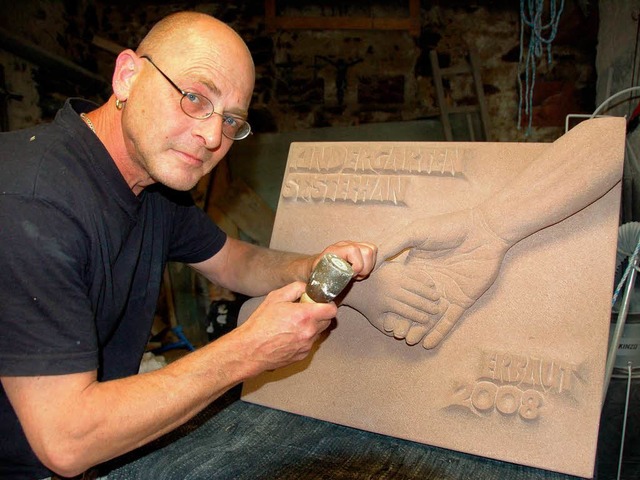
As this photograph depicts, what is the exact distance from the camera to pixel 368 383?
175cm

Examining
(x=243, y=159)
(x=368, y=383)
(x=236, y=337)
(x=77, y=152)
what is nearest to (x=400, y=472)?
(x=368, y=383)

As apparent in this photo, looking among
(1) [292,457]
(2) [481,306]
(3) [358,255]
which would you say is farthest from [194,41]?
(1) [292,457]

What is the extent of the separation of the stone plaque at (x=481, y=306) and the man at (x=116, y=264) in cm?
27

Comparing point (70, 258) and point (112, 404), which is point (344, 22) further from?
point (112, 404)

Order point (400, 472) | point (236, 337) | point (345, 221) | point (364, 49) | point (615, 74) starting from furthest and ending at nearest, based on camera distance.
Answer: point (364, 49), point (615, 74), point (345, 221), point (400, 472), point (236, 337)

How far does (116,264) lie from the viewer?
1490 mm

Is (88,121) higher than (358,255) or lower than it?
higher

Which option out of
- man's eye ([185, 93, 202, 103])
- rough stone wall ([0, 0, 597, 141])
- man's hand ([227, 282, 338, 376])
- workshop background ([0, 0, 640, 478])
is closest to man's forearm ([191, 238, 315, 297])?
man's hand ([227, 282, 338, 376])

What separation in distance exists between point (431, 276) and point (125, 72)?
3.68 feet

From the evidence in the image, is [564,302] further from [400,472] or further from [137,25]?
[137,25]

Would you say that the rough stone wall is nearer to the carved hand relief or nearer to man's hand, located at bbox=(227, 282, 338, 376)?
the carved hand relief

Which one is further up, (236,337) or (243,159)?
(243,159)

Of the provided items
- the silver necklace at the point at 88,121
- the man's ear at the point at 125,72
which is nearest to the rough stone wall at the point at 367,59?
the silver necklace at the point at 88,121

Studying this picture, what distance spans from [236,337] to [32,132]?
30.1 inches
